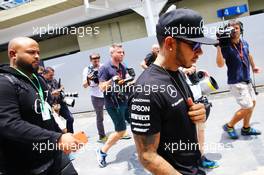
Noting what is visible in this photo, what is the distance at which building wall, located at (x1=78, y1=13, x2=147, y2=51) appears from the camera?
12399 mm

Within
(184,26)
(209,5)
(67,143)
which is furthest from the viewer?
(209,5)

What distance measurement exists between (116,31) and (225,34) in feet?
31.4

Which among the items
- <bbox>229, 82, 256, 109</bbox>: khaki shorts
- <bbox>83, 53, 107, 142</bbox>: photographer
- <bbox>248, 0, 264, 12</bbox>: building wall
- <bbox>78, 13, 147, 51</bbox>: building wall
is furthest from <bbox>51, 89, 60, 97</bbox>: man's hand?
<bbox>248, 0, 264, 12</bbox>: building wall

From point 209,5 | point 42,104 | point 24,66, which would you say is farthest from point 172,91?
point 209,5

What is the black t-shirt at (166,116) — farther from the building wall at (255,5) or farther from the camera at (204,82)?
the building wall at (255,5)

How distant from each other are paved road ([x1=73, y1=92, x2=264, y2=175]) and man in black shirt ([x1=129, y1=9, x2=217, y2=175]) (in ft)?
4.96

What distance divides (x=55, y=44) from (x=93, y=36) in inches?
116

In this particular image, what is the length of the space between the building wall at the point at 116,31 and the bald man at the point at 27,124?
10182 millimetres

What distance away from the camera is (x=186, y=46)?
62.4 inches

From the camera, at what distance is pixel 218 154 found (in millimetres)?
3938

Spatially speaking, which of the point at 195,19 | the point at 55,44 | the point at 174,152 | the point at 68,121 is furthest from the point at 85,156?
the point at 55,44

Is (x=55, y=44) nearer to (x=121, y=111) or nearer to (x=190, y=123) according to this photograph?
(x=121, y=111)

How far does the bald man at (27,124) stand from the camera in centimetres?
196

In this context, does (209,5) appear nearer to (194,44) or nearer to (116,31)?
(116,31)
